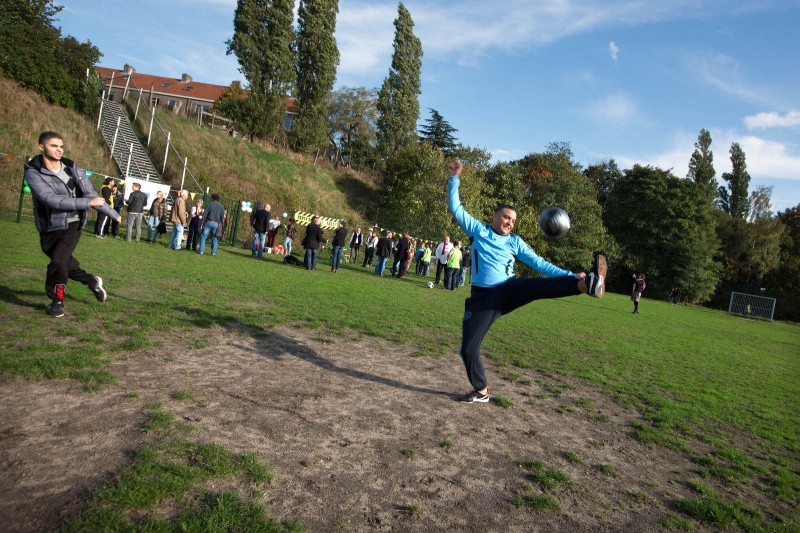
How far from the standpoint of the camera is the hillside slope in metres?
27.8

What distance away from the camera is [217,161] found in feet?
122

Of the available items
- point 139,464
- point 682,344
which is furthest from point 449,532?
point 682,344

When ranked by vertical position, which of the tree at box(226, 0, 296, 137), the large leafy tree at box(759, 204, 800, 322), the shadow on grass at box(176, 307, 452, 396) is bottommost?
the shadow on grass at box(176, 307, 452, 396)

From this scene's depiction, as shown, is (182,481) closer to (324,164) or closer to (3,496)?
(3,496)

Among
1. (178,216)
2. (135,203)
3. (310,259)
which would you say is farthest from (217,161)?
(310,259)

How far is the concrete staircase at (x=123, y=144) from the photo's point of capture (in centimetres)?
3009

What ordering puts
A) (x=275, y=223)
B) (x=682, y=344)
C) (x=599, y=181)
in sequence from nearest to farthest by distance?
1. (x=682, y=344)
2. (x=275, y=223)
3. (x=599, y=181)

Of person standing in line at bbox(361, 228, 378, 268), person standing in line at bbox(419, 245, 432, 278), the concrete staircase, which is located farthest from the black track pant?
the concrete staircase

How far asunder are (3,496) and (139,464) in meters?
0.68

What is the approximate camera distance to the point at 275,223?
25.8 metres

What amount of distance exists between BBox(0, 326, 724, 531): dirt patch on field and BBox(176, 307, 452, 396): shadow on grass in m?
0.04

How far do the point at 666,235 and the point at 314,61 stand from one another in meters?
40.5

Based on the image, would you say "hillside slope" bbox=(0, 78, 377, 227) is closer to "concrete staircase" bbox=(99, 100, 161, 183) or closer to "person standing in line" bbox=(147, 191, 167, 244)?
"concrete staircase" bbox=(99, 100, 161, 183)

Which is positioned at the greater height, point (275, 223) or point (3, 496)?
point (275, 223)
